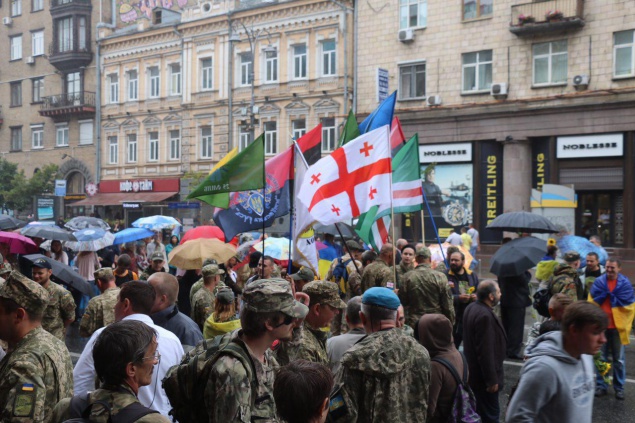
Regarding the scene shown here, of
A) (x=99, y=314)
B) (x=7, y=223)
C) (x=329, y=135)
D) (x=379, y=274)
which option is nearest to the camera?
(x=99, y=314)

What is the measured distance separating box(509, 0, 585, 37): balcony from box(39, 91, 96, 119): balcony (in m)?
24.9

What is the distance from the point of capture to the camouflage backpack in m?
3.05

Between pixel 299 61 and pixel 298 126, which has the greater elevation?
pixel 299 61

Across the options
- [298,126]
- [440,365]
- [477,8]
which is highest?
[477,8]

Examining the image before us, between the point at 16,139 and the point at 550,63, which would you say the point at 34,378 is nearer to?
the point at 550,63

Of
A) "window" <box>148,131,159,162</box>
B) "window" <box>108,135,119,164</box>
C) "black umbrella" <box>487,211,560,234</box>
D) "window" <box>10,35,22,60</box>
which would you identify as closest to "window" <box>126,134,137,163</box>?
"window" <box>108,135,119,164</box>

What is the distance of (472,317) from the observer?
21.3 ft

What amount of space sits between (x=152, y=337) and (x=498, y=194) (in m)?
25.0

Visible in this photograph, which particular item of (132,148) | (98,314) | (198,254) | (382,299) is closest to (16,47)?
(132,148)

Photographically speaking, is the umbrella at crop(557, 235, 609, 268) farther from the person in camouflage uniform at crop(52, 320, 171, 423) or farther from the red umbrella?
the person in camouflage uniform at crop(52, 320, 171, 423)

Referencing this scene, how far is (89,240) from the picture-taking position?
12812 millimetres

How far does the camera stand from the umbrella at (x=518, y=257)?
30.8 feet

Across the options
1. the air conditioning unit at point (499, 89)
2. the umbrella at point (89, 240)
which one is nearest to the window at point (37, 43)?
the air conditioning unit at point (499, 89)

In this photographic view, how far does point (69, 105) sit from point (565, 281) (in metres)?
37.6
